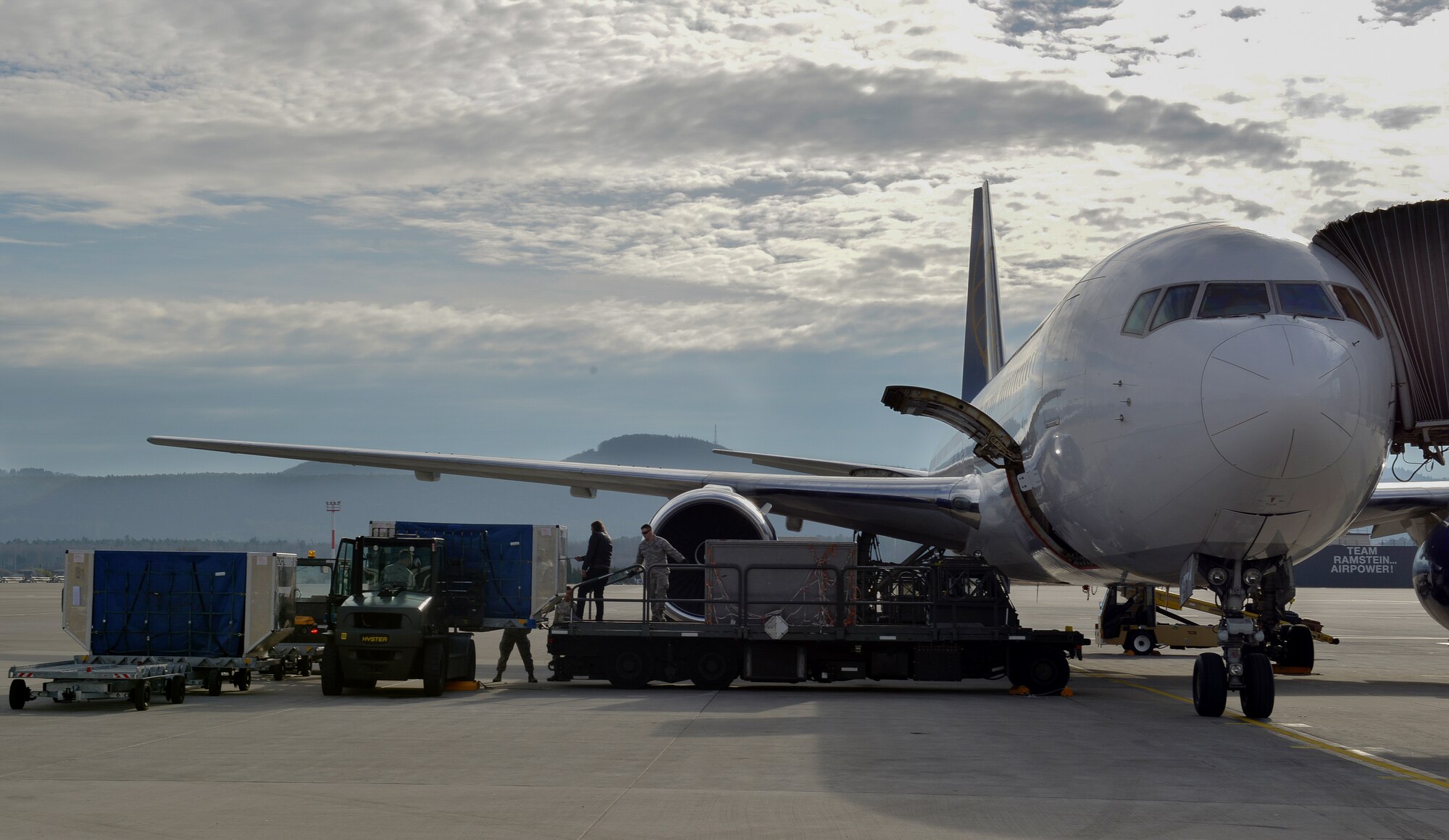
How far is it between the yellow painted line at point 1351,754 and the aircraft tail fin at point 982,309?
15.4m

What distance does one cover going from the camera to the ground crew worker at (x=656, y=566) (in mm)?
17219

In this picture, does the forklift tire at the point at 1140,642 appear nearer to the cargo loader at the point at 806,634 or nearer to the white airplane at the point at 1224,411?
the white airplane at the point at 1224,411

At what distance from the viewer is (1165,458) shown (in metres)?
11.1

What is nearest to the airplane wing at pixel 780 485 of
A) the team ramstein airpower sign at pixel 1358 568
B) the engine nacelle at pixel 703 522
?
the engine nacelle at pixel 703 522

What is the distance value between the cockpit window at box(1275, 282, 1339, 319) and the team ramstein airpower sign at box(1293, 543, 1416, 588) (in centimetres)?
10320

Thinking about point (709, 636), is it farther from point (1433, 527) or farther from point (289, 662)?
point (1433, 527)

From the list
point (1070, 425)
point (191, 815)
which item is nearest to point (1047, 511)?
point (1070, 425)

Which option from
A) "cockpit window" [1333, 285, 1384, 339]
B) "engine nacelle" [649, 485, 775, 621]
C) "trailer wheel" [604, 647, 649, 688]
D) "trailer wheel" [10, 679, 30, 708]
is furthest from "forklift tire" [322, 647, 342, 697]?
"cockpit window" [1333, 285, 1384, 339]

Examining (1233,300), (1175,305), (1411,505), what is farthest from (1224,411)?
(1411,505)

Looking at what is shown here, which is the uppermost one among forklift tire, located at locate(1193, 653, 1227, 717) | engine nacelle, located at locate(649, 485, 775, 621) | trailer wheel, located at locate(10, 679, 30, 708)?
engine nacelle, located at locate(649, 485, 775, 621)

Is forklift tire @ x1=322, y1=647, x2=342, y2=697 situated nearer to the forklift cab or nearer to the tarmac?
the tarmac

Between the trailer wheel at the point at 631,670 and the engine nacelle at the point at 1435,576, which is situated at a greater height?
the engine nacelle at the point at 1435,576

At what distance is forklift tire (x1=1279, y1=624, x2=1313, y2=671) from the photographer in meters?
20.3

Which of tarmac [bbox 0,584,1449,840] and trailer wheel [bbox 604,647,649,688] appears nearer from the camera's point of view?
tarmac [bbox 0,584,1449,840]
